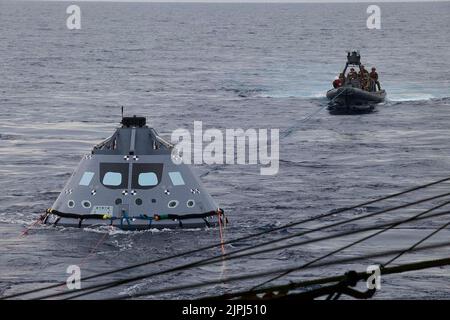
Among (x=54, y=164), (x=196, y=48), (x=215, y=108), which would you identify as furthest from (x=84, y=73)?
(x=54, y=164)

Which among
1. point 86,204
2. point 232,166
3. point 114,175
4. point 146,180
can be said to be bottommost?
point 86,204

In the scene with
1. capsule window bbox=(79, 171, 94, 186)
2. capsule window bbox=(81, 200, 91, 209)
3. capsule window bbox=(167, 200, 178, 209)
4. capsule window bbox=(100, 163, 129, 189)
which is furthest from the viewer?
capsule window bbox=(79, 171, 94, 186)

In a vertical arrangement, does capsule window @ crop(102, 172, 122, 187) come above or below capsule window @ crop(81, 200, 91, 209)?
above

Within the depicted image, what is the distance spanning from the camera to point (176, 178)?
121 feet

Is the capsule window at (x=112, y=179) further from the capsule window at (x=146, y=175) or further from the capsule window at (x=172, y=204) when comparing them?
the capsule window at (x=172, y=204)

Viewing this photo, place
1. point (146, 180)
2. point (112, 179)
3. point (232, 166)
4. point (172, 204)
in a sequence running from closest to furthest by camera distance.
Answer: point (172, 204), point (146, 180), point (112, 179), point (232, 166)

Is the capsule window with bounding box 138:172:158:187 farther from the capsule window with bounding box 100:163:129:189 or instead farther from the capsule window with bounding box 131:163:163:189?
the capsule window with bounding box 100:163:129:189

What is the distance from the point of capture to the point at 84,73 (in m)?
133

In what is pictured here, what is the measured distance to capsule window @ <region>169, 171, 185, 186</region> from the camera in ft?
121

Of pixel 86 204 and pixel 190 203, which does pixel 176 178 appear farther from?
pixel 86 204

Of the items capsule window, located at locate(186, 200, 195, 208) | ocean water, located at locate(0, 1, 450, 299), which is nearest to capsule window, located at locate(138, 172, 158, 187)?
capsule window, located at locate(186, 200, 195, 208)

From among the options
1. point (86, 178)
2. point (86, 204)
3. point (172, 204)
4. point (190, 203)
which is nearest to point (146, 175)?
point (172, 204)

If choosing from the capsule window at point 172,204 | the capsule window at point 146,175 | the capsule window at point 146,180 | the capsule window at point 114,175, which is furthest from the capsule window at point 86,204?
the capsule window at point 172,204
